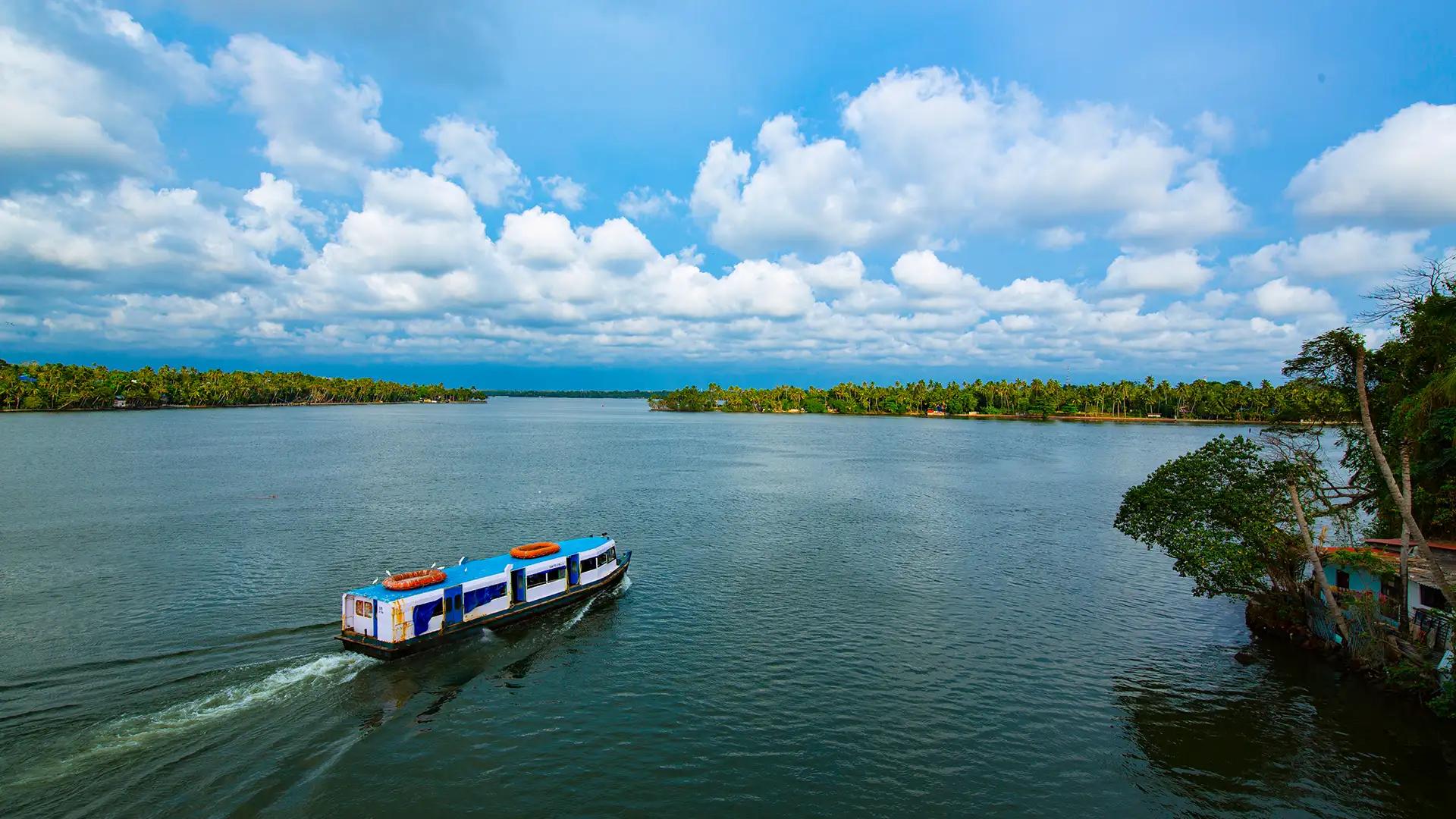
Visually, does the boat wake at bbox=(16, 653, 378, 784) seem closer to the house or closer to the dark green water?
the dark green water

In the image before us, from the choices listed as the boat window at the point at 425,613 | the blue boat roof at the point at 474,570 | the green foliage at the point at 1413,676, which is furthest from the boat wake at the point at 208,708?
the green foliage at the point at 1413,676

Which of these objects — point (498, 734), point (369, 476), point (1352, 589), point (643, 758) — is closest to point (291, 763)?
point (498, 734)

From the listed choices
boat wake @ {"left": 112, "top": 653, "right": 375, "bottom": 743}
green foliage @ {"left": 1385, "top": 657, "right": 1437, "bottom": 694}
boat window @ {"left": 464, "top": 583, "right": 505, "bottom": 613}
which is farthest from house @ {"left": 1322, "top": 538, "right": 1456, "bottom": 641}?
boat wake @ {"left": 112, "top": 653, "right": 375, "bottom": 743}

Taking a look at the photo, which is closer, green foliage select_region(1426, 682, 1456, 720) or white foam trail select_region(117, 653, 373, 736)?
green foliage select_region(1426, 682, 1456, 720)

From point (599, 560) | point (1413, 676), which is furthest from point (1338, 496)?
point (599, 560)

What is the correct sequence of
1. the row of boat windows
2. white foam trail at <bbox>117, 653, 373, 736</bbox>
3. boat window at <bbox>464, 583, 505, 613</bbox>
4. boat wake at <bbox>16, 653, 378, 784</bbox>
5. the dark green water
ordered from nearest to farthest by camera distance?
the dark green water → boat wake at <bbox>16, 653, 378, 784</bbox> → white foam trail at <bbox>117, 653, 373, 736</bbox> → boat window at <bbox>464, 583, 505, 613</bbox> → the row of boat windows

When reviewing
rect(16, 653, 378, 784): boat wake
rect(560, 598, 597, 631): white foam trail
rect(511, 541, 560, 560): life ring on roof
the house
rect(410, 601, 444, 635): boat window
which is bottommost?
rect(560, 598, 597, 631): white foam trail

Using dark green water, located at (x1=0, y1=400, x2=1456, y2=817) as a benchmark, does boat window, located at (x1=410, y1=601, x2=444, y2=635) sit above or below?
above

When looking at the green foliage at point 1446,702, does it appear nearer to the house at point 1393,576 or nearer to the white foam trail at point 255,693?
the house at point 1393,576
